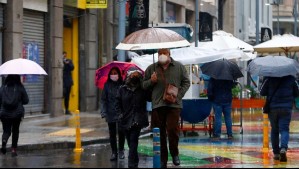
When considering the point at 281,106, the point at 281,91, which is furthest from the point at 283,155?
the point at 281,91

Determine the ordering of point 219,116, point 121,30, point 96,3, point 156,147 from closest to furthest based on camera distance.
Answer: point 156,147 < point 219,116 < point 121,30 < point 96,3

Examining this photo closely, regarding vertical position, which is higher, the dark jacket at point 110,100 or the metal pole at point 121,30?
the metal pole at point 121,30

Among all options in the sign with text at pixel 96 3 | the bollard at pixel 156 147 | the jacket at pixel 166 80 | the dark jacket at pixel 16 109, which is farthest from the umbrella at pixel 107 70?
the sign with text at pixel 96 3

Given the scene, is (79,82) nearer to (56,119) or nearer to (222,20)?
(56,119)

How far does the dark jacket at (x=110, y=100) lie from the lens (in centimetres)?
1465

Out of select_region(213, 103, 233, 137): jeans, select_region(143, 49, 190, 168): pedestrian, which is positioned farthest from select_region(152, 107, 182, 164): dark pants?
select_region(213, 103, 233, 137): jeans

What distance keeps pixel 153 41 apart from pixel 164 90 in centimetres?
201

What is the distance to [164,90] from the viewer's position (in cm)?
1312

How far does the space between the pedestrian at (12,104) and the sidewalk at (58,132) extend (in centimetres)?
99

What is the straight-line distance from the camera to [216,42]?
24281 millimetres

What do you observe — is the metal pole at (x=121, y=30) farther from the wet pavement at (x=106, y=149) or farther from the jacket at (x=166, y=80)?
the jacket at (x=166, y=80)

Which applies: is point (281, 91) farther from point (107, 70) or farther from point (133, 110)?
point (107, 70)

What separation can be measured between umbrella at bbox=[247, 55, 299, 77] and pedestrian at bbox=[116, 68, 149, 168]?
243 cm

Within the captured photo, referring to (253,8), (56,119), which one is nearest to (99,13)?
(56,119)
